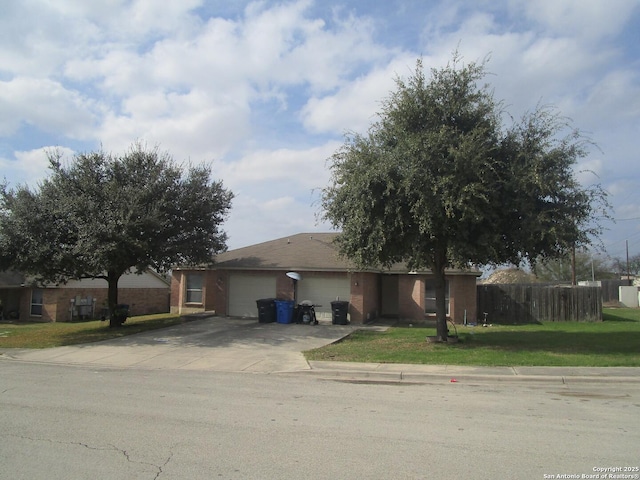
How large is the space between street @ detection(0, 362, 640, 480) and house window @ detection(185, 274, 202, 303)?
1603 centimetres

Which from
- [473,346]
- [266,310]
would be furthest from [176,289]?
[473,346]

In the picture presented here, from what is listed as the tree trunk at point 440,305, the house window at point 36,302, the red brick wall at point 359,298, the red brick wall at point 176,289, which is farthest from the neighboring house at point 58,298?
the tree trunk at point 440,305

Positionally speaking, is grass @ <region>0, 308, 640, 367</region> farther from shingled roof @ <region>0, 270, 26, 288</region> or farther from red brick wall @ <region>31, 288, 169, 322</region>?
shingled roof @ <region>0, 270, 26, 288</region>

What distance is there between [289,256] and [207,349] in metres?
9.84

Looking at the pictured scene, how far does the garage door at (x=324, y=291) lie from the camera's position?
75.3 ft

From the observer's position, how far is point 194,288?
26781mm

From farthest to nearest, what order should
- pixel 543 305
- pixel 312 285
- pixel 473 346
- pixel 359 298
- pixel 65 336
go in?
1. pixel 543 305
2. pixel 312 285
3. pixel 359 298
4. pixel 65 336
5. pixel 473 346

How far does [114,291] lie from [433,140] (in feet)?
49.0

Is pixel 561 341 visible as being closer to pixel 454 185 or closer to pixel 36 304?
pixel 454 185

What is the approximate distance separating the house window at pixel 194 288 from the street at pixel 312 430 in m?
16.0

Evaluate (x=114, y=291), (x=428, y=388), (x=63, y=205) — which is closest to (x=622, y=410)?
(x=428, y=388)

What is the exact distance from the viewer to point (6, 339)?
1833 centimetres

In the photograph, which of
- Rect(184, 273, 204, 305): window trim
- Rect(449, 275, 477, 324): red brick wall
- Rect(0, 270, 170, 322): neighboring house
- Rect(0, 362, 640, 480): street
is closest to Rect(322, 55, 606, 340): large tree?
Rect(0, 362, 640, 480): street

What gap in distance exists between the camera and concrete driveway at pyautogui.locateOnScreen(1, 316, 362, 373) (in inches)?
521
